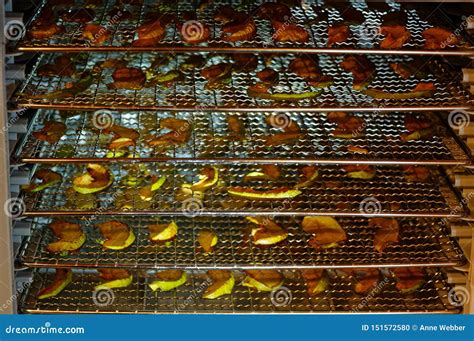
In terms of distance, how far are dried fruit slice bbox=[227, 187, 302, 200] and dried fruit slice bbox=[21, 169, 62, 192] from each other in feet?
1.98

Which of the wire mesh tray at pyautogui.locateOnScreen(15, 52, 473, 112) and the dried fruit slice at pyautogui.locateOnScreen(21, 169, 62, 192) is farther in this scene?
the dried fruit slice at pyautogui.locateOnScreen(21, 169, 62, 192)

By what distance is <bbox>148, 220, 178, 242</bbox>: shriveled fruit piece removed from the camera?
9.18ft

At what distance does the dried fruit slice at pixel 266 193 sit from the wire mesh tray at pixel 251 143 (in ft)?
0.39

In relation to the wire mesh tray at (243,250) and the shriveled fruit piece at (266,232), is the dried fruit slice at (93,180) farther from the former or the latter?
the shriveled fruit piece at (266,232)

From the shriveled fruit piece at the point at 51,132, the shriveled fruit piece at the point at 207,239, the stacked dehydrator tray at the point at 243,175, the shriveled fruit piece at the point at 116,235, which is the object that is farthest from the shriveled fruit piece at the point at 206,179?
the shriveled fruit piece at the point at 51,132

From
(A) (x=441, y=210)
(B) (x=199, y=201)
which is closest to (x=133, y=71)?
(B) (x=199, y=201)

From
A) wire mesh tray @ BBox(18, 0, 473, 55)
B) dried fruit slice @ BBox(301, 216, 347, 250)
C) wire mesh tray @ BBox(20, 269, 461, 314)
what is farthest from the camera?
dried fruit slice @ BBox(301, 216, 347, 250)

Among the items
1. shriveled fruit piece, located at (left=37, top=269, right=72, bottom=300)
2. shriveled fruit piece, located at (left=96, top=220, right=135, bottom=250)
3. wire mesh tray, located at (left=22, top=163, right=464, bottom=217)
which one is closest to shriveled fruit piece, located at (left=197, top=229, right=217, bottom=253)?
wire mesh tray, located at (left=22, top=163, right=464, bottom=217)

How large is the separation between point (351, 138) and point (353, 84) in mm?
195

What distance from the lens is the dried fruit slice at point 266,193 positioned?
2.78 meters

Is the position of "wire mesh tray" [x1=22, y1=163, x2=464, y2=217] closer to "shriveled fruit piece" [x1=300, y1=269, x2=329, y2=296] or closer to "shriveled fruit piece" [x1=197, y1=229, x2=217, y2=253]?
"shriveled fruit piece" [x1=197, y1=229, x2=217, y2=253]

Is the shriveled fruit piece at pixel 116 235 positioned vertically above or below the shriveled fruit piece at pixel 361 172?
below

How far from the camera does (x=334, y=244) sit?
2.78 meters

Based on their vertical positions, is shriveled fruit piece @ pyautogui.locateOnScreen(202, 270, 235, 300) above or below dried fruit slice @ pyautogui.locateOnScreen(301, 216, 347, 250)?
below
